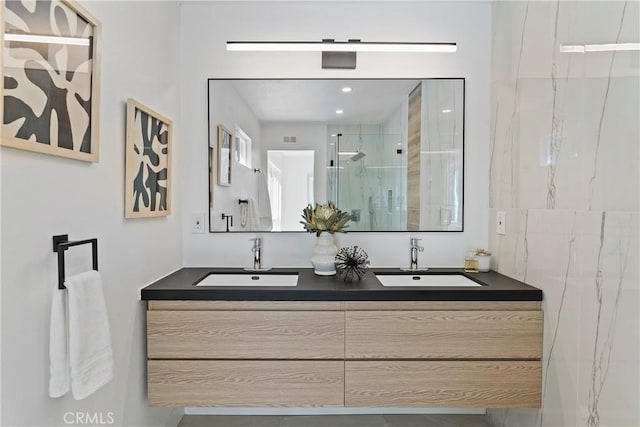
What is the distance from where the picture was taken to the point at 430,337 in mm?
1798

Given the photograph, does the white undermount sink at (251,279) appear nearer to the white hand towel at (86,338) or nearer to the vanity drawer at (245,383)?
the vanity drawer at (245,383)

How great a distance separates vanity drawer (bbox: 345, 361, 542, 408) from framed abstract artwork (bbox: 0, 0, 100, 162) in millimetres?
1434

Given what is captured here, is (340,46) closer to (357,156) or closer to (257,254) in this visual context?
(357,156)

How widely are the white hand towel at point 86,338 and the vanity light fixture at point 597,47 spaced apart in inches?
74.4

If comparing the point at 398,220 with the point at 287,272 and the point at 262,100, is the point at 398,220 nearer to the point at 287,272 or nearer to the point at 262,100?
the point at 287,272

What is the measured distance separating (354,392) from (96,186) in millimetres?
1389

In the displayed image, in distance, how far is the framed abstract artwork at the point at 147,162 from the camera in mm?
1685

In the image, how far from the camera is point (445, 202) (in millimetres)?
2387

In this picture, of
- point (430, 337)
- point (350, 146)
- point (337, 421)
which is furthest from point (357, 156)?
point (337, 421)

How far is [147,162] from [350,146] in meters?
1.13

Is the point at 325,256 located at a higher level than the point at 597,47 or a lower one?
lower

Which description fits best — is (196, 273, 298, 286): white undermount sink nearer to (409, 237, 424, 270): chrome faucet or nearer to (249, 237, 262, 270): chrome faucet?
(249, 237, 262, 270): chrome faucet

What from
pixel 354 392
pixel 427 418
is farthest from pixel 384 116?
pixel 427 418

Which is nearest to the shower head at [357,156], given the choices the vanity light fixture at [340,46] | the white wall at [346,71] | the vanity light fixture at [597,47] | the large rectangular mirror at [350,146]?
the large rectangular mirror at [350,146]
